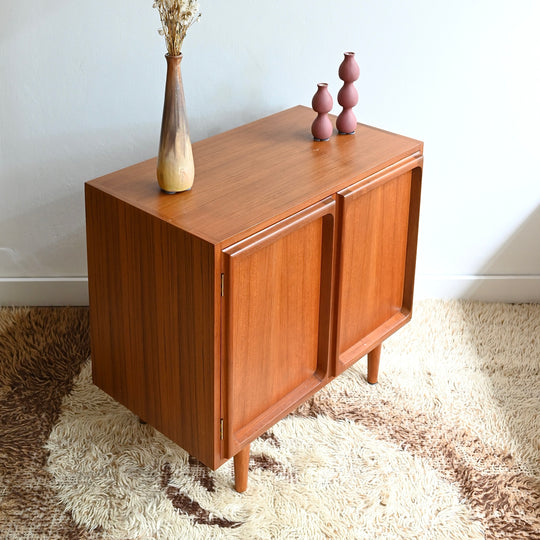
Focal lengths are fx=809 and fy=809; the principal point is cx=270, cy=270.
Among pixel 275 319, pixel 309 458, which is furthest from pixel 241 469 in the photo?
pixel 275 319

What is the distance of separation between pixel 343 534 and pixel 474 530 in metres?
0.27

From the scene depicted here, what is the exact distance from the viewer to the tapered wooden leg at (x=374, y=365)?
205cm

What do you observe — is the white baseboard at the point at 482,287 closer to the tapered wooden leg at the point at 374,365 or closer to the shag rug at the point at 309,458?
the shag rug at the point at 309,458

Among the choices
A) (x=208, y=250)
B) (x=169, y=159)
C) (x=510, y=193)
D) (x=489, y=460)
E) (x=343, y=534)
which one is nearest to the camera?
(x=208, y=250)

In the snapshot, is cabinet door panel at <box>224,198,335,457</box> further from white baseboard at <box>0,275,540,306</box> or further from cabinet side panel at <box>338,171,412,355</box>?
white baseboard at <box>0,275,540,306</box>

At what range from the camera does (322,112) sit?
70.7 inches

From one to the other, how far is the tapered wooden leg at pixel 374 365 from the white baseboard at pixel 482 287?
451 mm

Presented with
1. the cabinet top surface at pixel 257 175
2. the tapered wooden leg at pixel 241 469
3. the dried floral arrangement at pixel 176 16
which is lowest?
the tapered wooden leg at pixel 241 469

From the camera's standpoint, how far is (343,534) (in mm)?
1664

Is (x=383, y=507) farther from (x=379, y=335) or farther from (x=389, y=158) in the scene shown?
(x=389, y=158)

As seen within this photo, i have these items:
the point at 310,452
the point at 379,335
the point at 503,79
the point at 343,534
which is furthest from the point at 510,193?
the point at 343,534

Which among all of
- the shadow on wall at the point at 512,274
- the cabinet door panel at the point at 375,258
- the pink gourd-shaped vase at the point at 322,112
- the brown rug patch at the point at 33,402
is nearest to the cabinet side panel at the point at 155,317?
the brown rug patch at the point at 33,402

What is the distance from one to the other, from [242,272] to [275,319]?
0.17m

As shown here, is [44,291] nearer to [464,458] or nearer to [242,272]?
[242,272]
